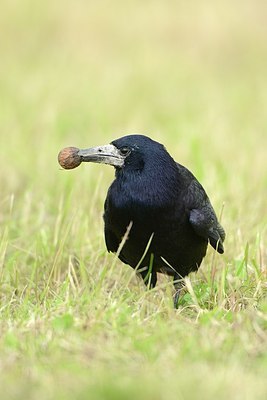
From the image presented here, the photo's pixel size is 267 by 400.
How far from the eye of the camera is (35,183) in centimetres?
743

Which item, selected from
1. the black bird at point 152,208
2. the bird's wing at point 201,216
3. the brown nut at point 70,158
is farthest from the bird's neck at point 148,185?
the brown nut at point 70,158

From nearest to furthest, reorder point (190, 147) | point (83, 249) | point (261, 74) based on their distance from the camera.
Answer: point (83, 249) < point (190, 147) < point (261, 74)

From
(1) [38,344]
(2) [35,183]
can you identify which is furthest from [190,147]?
(1) [38,344]

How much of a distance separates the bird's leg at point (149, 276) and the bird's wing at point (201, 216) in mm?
352

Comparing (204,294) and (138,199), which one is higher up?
(138,199)

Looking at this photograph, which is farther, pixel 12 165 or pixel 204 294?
pixel 12 165

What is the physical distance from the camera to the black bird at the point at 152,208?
186 inches

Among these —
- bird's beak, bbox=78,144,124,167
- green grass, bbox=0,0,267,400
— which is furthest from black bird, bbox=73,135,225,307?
green grass, bbox=0,0,267,400

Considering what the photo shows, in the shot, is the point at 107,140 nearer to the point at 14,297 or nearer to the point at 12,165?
the point at 12,165

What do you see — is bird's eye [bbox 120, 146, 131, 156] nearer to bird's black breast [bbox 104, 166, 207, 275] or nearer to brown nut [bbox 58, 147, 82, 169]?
bird's black breast [bbox 104, 166, 207, 275]

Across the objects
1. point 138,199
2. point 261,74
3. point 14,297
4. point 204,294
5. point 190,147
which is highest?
point 261,74

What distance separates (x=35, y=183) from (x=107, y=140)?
1546 millimetres

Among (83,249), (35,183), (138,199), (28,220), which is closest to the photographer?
(138,199)

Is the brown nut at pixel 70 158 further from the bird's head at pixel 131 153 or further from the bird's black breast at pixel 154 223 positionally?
the bird's black breast at pixel 154 223
